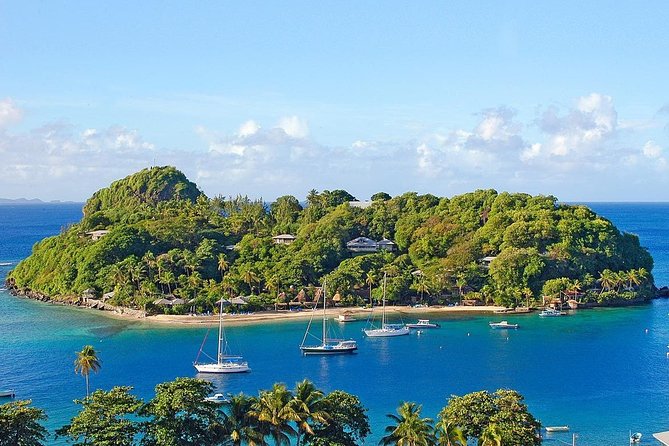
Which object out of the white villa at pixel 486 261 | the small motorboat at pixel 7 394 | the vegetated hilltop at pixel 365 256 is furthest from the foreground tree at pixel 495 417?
the white villa at pixel 486 261

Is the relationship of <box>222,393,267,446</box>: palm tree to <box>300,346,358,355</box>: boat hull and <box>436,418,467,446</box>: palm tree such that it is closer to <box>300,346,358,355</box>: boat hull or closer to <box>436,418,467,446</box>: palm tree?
<box>436,418,467,446</box>: palm tree

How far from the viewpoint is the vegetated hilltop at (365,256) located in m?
89.5

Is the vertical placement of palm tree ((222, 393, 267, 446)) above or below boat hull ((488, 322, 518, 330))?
below

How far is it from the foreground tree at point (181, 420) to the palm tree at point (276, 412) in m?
2.02

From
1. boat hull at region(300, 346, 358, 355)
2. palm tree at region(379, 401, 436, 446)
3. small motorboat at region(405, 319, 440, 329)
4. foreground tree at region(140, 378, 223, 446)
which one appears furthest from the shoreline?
palm tree at region(379, 401, 436, 446)

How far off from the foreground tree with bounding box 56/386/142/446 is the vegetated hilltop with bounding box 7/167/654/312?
49.9m

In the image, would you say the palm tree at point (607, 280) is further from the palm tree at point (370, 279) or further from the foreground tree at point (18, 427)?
the foreground tree at point (18, 427)

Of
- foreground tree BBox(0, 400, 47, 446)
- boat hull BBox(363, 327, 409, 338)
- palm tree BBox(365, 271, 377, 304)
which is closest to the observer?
foreground tree BBox(0, 400, 47, 446)

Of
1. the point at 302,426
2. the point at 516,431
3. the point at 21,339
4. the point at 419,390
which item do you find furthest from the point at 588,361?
the point at 21,339

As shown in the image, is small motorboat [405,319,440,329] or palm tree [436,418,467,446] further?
small motorboat [405,319,440,329]

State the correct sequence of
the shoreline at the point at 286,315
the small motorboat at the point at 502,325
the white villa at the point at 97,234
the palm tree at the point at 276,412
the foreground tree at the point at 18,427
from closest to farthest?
the foreground tree at the point at 18,427, the palm tree at the point at 276,412, the small motorboat at the point at 502,325, the shoreline at the point at 286,315, the white villa at the point at 97,234

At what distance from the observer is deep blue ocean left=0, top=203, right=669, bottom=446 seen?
49.8 meters

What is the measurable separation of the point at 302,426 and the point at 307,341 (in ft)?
126

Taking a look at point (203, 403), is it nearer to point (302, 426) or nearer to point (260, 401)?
point (260, 401)
